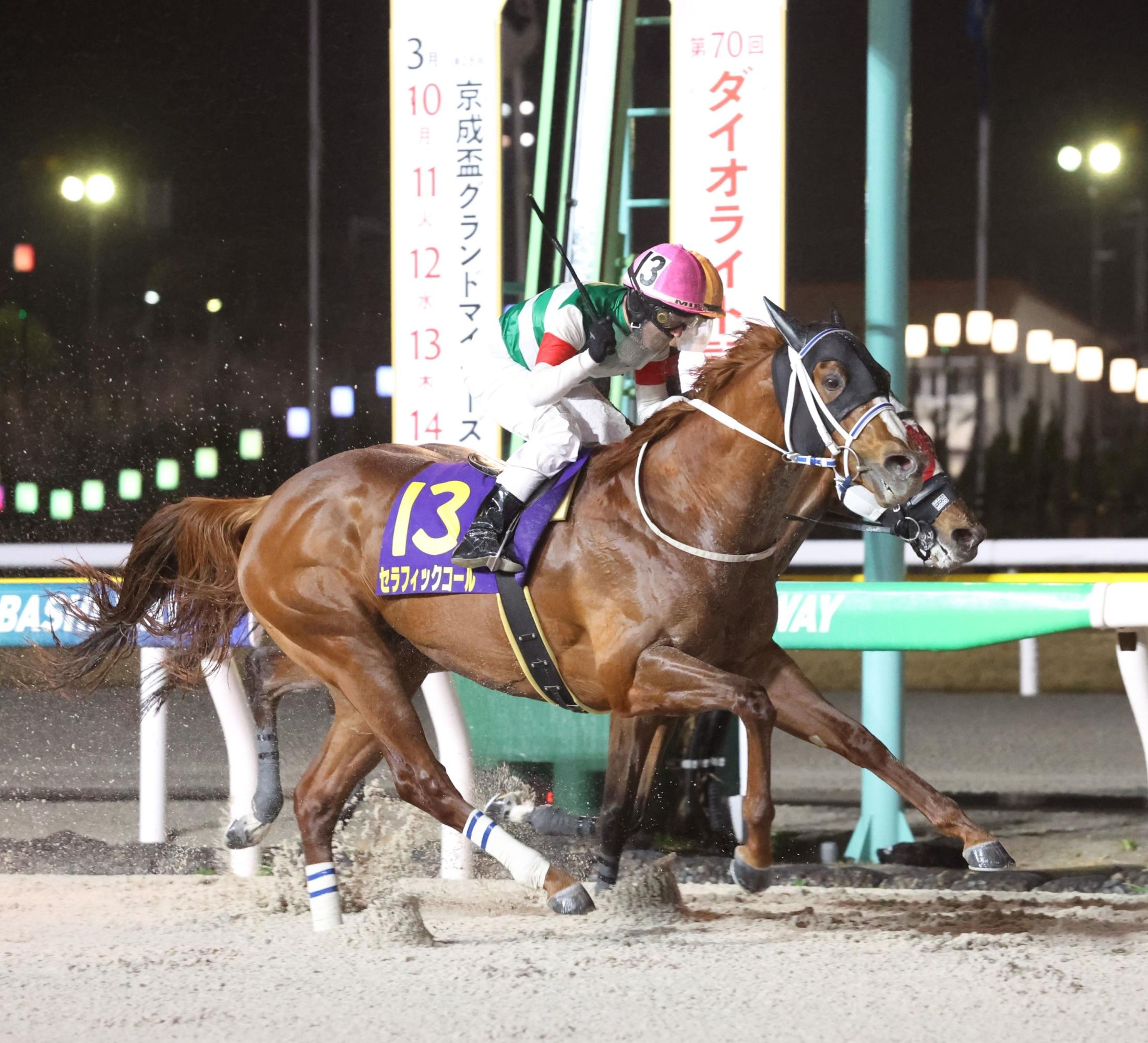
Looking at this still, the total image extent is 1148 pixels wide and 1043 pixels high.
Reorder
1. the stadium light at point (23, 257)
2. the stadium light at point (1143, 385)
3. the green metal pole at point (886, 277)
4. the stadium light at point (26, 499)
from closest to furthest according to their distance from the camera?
the green metal pole at point (886, 277) < the stadium light at point (26, 499) < the stadium light at point (23, 257) < the stadium light at point (1143, 385)

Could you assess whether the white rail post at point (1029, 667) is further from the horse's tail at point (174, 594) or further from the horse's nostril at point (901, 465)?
the horse's nostril at point (901, 465)

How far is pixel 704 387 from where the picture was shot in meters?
3.55

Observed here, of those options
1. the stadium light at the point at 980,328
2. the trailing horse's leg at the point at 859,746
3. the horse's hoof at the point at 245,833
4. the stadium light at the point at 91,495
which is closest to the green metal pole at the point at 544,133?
the horse's hoof at the point at 245,833

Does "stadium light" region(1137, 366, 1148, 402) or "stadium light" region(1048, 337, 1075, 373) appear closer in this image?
"stadium light" region(1048, 337, 1075, 373)

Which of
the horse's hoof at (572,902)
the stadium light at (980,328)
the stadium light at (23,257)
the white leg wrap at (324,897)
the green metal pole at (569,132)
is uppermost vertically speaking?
the stadium light at (23,257)

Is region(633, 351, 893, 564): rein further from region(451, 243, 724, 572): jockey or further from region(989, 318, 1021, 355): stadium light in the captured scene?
region(989, 318, 1021, 355): stadium light

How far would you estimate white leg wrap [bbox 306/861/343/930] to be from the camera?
3797 mm

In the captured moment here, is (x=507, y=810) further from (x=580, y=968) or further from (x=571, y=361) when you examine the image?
(x=571, y=361)

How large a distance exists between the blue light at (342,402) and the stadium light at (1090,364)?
31.8 ft

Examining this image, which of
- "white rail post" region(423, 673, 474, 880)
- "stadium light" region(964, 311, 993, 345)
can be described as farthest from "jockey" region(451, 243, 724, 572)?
"stadium light" region(964, 311, 993, 345)

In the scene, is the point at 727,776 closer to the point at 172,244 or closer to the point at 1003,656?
the point at 1003,656

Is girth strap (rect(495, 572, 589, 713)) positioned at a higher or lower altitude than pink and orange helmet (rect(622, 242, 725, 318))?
lower

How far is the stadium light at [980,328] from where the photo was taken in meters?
19.0

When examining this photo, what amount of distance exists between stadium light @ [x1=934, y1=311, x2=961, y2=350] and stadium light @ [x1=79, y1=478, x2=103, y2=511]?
1116 centimetres
